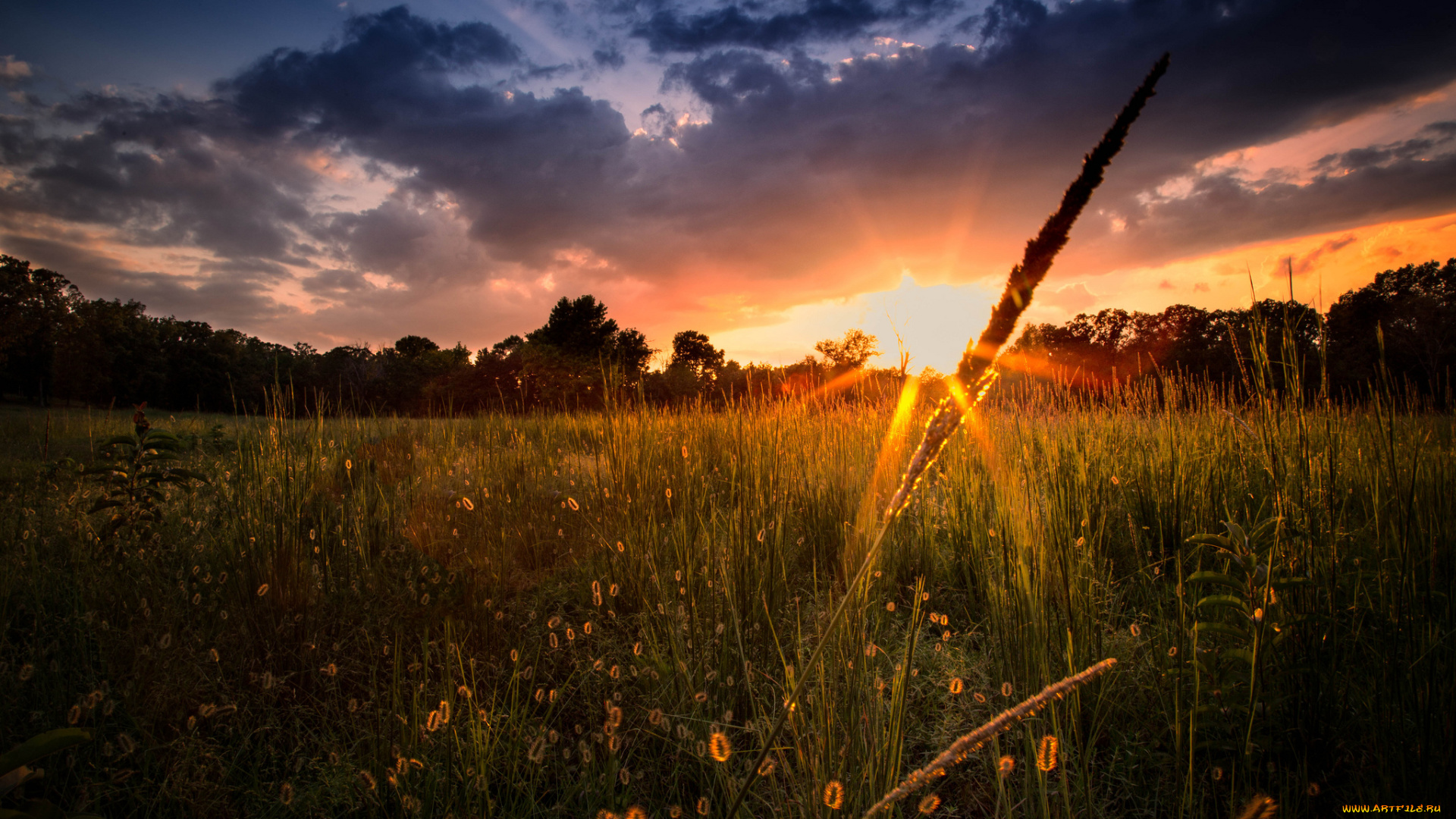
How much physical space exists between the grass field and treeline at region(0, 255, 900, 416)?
1165 mm

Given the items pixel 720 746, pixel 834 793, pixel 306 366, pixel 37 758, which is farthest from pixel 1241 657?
pixel 306 366

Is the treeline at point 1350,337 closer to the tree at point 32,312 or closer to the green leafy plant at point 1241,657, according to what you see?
the green leafy plant at point 1241,657

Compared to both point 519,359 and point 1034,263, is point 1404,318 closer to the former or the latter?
point 1034,263

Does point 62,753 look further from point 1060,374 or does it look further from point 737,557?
point 1060,374

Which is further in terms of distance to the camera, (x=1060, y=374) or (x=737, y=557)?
(x=1060, y=374)

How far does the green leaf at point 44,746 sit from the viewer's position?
708 millimetres

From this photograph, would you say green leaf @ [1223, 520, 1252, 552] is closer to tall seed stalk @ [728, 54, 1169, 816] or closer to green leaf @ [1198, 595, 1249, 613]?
green leaf @ [1198, 595, 1249, 613]

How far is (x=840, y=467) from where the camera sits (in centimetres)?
363

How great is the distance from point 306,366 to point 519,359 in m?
14.0

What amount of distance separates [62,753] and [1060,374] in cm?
719

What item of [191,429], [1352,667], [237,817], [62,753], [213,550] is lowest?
[237,817]

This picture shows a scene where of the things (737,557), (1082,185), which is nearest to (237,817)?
(737,557)

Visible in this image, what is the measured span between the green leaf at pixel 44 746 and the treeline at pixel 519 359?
2.36m

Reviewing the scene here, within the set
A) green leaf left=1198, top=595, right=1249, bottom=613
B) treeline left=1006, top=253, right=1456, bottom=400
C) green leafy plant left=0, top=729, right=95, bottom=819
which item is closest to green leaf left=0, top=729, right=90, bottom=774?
green leafy plant left=0, top=729, right=95, bottom=819
